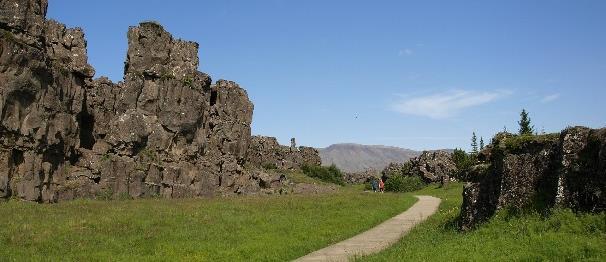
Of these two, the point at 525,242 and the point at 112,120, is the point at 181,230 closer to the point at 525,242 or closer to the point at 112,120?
the point at 525,242

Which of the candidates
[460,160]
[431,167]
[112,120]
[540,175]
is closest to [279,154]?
[431,167]

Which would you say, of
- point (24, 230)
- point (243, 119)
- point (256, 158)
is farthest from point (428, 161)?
point (24, 230)

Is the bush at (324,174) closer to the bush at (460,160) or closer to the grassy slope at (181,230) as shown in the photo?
the bush at (460,160)

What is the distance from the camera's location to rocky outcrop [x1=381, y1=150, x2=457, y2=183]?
7262cm

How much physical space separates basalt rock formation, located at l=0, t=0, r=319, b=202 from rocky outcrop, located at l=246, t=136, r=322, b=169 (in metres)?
42.3

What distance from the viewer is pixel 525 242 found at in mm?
13086

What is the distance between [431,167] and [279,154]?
4645 centimetres

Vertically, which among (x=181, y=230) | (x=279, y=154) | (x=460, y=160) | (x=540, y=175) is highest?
(x=279, y=154)

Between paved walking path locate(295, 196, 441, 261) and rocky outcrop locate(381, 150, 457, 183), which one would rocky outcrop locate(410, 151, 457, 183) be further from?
paved walking path locate(295, 196, 441, 261)

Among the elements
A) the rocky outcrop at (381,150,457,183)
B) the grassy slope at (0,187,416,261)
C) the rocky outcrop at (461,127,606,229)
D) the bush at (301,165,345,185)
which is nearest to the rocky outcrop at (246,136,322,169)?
the bush at (301,165,345,185)

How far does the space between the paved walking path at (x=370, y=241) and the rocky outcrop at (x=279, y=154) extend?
7480cm

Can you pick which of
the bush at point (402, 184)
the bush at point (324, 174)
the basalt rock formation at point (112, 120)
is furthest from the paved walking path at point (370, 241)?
the bush at point (324, 174)

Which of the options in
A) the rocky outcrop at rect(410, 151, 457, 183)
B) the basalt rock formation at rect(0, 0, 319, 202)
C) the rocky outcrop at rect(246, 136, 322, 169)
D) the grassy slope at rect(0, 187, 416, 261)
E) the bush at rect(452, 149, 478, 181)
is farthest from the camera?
the rocky outcrop at rect(246, 136, 322, 169)

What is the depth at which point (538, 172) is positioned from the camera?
53.7 ft
